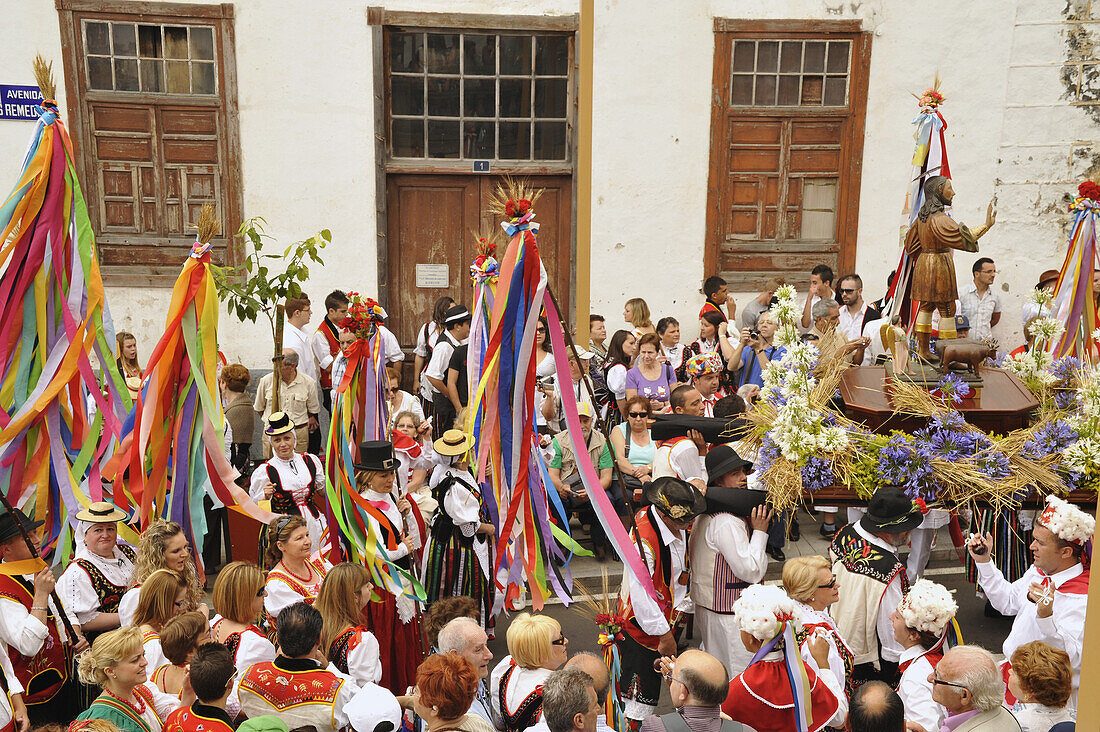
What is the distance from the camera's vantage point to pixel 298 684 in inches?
151

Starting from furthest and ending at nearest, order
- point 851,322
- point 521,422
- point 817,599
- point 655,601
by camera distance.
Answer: point 851,322 < point 521,422 < point 655,601 < point 817,599

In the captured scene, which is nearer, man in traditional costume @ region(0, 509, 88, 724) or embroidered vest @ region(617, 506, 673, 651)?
man in traditional costume @ region(0, 509, 88, 724)

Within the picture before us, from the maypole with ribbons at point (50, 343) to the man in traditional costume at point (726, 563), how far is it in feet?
11.1

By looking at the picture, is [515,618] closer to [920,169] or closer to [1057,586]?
[1057,586]

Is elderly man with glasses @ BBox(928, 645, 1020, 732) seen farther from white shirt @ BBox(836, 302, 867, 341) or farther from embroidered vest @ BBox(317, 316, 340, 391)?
embroidered vest @ BBox(317, 316, 340, 391)

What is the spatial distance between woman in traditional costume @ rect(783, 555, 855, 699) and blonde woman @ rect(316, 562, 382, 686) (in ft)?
6.48

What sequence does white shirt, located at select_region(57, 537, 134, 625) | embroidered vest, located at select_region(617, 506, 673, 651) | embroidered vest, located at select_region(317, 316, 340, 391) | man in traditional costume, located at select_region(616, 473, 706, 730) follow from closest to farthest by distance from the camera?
white shirt, located at select_region(57, 537, 134, 625) → man in traditional costume, located at select_region(616, 473, 706, 730) → embroidered vest, located at select_region(617, 506, 673, 651) → embroidered vest, located at select_region(317, 316, 340, 391)

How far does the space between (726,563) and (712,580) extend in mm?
129

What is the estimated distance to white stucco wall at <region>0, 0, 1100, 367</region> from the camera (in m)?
10.3

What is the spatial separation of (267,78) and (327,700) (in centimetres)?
796

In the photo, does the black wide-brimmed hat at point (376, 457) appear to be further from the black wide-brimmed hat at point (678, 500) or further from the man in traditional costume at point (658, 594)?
the black wide-brimmed hat at point (678, 500)

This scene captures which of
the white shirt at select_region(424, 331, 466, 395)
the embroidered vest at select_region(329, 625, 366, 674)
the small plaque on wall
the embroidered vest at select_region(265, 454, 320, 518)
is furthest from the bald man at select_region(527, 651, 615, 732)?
the small plaque on wall

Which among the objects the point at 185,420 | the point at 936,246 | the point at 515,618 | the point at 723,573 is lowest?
the point at 515,618

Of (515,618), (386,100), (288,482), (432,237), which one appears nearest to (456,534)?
(515,618)
